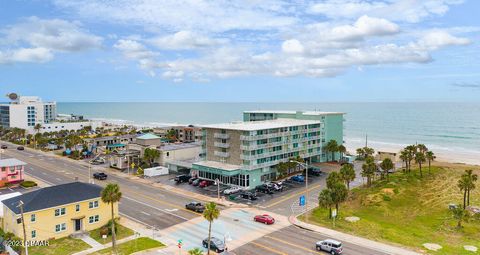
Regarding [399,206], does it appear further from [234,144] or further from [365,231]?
[234,144]

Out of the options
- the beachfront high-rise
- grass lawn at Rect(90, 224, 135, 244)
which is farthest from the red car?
the beachfront high-rise

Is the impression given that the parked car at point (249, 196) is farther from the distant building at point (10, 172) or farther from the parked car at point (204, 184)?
the distant building at point (10, 172)

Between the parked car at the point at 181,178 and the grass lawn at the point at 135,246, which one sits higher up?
the parked car at the point at 181,178

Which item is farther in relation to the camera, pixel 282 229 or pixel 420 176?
pixel 420 176

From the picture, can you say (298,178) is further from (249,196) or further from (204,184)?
(204,184)

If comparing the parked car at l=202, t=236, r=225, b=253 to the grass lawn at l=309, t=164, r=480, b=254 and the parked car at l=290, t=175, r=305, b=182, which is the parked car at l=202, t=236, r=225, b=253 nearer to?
the grass lawn at l=309, t=164, r=480, b=254

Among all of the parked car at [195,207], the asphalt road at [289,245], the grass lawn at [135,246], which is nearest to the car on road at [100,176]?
the parked car at [195,207]

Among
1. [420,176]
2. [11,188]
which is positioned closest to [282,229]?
[420,176]
